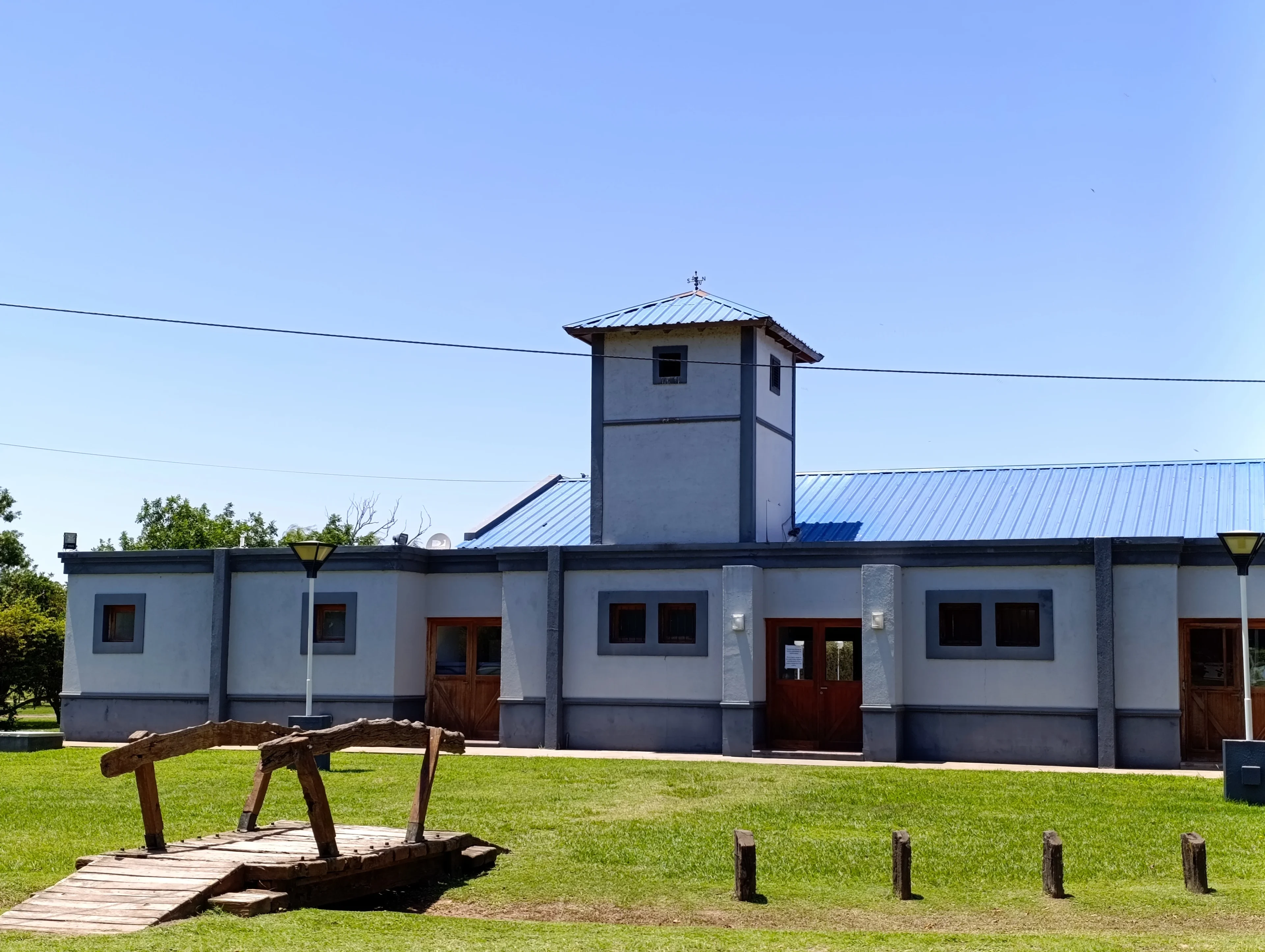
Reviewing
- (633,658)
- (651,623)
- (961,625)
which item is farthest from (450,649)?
(961,625)

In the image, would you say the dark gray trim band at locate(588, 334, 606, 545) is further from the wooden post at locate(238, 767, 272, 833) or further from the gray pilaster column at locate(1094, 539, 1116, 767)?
the wooden post at locate(238, 767, 272, 833)

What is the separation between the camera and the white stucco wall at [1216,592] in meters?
23.1

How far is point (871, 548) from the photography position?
24.8 metres

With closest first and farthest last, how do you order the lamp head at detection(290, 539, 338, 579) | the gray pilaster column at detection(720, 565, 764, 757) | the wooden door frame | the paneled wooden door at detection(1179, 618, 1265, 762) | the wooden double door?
the lamp head at detection(290, 539, 338, 579), the paneled wooden door at detection(1179, 618, 1265, 762), the gray pilaster column at detection(720, 565, 764, 757), the wooden double door, the wooden door frame

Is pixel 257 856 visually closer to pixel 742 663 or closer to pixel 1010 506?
pixel 742 663

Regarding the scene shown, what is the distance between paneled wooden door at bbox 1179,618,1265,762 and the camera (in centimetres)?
2328

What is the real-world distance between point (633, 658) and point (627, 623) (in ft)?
2.11

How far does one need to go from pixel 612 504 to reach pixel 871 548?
17.5ft

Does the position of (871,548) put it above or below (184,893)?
above

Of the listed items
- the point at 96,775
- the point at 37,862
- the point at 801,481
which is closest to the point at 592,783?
the point at 96,775

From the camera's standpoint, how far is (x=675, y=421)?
2745cm

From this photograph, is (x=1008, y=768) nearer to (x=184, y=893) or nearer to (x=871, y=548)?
(x=871, y=548)

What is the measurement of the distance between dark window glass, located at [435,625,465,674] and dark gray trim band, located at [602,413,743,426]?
188 inches

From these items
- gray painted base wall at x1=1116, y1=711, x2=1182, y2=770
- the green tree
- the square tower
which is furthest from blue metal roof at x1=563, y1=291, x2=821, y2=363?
the green tree
